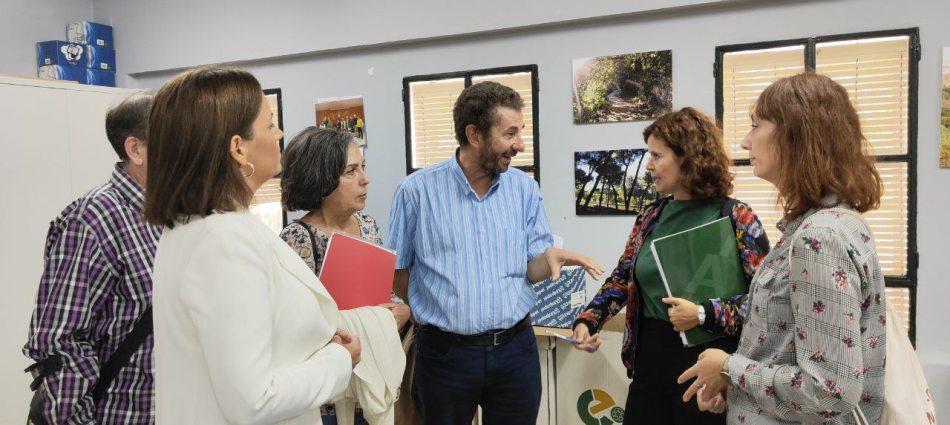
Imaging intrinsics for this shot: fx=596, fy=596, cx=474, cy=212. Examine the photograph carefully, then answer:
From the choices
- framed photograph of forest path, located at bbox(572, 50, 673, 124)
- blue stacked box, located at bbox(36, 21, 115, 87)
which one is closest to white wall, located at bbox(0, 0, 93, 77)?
blue stacked box, located at bbox(36, 21, 115, 87)

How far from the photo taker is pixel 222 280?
0.96 m

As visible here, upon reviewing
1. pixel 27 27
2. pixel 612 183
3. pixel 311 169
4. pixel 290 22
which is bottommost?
pixel 612 183

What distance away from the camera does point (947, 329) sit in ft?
9.43

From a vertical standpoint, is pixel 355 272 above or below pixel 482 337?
above

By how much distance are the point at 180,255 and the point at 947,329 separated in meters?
3.38

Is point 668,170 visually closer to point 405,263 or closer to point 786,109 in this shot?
point 786,109

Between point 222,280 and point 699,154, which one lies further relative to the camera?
point 699,154

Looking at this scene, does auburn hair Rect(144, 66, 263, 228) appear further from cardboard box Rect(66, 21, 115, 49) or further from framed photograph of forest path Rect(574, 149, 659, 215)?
cardboard box Rect(66, 21, 115, 49)

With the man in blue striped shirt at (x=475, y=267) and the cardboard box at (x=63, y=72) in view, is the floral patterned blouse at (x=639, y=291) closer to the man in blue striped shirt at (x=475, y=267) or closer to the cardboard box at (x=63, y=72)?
the man in blue striped shirt at (x=475, y=267)

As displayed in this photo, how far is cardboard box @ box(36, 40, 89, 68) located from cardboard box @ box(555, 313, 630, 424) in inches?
165

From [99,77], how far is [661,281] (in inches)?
181

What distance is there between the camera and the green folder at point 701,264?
1.72 metres

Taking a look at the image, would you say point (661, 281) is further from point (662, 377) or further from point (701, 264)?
point (662, 377)

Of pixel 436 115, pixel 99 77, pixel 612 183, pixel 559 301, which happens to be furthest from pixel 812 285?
pixel 99 77
